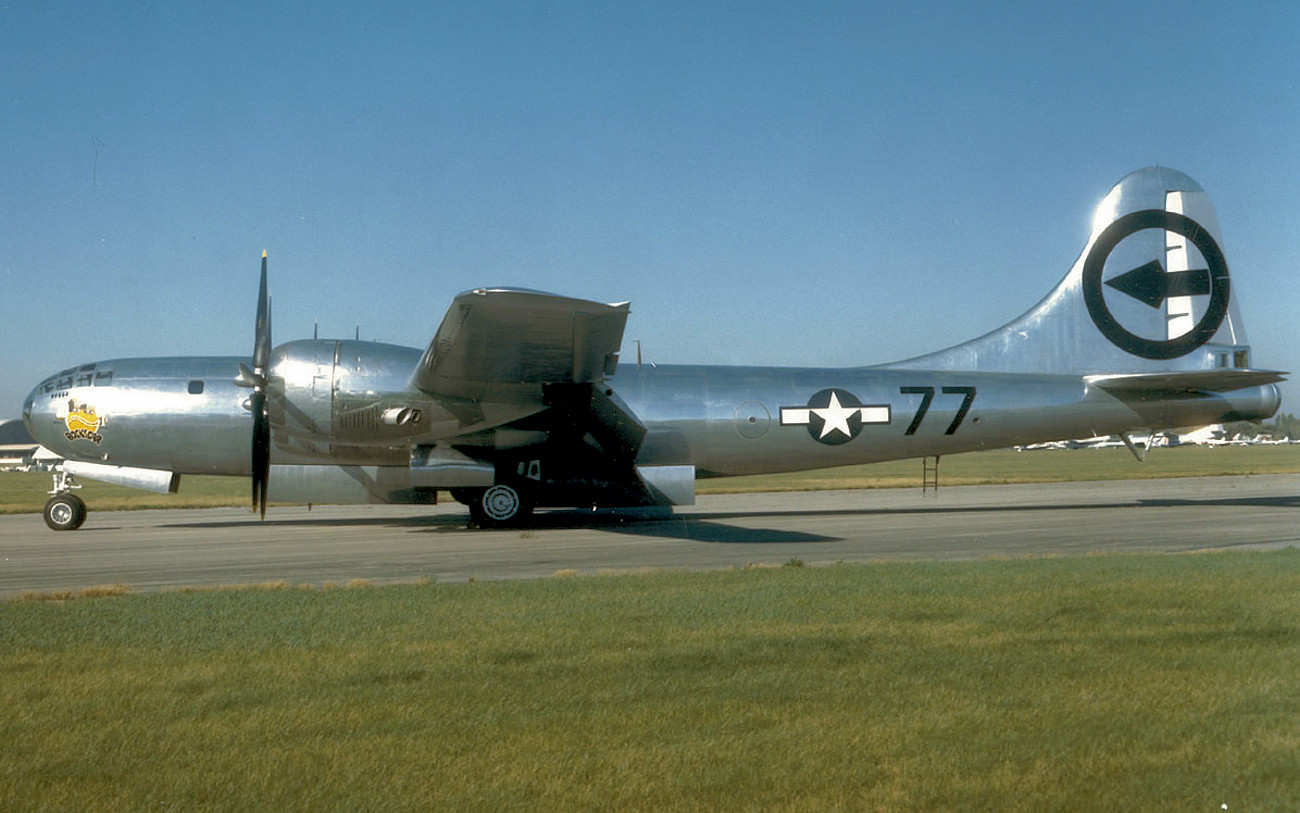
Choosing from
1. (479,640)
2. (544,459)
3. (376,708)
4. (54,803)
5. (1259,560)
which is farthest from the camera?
(544,459)

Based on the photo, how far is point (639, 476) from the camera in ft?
57.3

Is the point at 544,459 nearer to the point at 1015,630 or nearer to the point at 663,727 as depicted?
the point at 1015,630

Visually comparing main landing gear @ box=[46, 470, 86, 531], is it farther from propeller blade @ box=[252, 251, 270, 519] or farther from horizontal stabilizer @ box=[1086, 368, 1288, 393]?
horizontal stabilizer @ box=[1086, 368, 1288, 393]

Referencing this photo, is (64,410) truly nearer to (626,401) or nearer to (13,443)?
(626,401)

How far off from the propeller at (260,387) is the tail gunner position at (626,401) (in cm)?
4

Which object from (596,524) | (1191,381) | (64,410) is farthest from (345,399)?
(1191,381)

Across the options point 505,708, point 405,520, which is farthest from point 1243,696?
point 405,520

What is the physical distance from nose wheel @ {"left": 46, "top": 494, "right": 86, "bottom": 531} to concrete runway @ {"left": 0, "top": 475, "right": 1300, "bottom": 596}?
10.7 inches

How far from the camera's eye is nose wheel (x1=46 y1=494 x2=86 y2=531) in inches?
691

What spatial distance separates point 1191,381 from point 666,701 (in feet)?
56.4

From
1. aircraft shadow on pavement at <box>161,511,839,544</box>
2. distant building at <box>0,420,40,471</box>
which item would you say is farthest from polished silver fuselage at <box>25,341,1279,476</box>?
distant building at <box>0,420,40,471</box>

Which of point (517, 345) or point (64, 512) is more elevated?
point (517, 345)

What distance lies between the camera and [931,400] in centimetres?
1902

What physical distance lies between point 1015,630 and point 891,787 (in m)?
3.32
